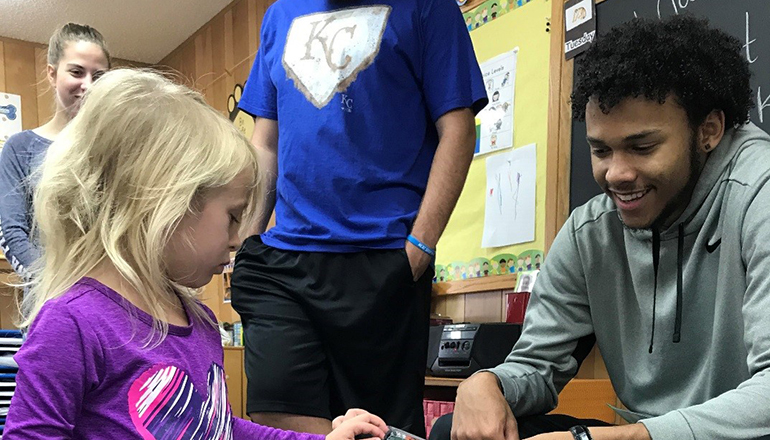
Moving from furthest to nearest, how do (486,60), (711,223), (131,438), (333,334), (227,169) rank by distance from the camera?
(486,60), (333,334), (711,223), (227,169), (131,438)

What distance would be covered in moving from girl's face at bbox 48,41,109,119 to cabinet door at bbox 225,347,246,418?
177 cm

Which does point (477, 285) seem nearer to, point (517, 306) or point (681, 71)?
point (517, 306)

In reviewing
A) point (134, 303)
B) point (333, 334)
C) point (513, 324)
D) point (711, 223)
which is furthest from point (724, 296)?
point (513, 324)

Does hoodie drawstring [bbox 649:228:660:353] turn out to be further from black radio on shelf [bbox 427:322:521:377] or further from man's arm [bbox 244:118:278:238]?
black radio on shelf [bbox 427:322:521:377]

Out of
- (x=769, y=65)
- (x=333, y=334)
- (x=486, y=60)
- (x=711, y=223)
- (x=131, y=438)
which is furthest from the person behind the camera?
(x=486, y=60)

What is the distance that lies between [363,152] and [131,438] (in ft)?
2.50

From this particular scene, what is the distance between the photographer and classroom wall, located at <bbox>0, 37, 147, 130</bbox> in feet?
17.3

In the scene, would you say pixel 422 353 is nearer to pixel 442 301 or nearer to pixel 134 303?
pixel 134 303

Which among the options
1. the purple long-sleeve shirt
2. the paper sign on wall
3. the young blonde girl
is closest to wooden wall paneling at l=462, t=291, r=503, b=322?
the paper sign on wall

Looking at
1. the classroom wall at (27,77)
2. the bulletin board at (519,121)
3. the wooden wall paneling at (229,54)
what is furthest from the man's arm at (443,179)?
the classroom wall at (27,77)

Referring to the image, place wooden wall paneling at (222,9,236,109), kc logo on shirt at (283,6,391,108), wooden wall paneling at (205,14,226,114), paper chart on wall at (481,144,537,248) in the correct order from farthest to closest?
wooden wall paneling at (205,14,226,114)
wooden wall paneling at (222,9,236,109)
paper chart on wall at (481,144,537,248)
kc logo on shirt at (283,6,391,108)

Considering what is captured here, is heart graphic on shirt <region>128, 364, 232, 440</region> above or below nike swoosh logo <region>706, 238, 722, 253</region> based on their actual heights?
below

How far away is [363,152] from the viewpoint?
61.7 inches

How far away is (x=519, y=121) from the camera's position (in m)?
2.75
